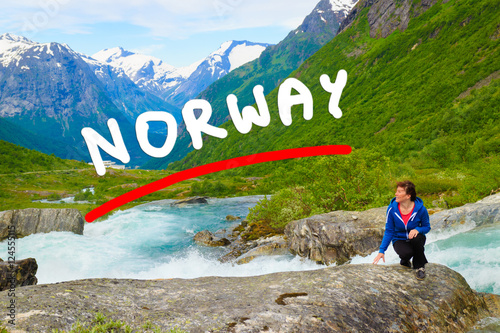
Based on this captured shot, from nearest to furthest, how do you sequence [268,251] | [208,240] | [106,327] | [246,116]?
[106,327] < [268,251] < [246,116] < [208,240]

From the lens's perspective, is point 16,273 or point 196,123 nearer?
point 16,273

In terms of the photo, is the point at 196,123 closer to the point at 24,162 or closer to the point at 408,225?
the point at 408,225

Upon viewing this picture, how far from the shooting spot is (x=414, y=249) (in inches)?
381

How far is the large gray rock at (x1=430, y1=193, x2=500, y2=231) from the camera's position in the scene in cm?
1697

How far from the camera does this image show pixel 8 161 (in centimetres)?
13075

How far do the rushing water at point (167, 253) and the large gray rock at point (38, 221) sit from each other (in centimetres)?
123

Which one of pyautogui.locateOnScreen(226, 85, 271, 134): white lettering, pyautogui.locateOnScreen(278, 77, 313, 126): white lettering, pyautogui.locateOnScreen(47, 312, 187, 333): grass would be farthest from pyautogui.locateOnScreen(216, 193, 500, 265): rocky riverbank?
pyautogui.locateOnScreen(47, 312, 187, 333): grass

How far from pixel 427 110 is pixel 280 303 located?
424ft

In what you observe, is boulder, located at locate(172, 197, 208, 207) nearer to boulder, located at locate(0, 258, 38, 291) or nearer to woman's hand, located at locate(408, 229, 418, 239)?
boulder, located at locate(0, 258, 38, 291)

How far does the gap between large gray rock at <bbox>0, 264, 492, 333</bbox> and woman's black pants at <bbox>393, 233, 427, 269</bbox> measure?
47 cm

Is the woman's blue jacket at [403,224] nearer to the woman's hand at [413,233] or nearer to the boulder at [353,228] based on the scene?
the woman's hand at [413,233]

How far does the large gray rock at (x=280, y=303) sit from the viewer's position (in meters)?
7.14

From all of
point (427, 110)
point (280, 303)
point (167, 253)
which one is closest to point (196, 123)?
point (167, 253)

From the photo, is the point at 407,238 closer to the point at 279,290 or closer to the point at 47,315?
the point at 279,290
